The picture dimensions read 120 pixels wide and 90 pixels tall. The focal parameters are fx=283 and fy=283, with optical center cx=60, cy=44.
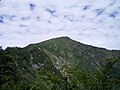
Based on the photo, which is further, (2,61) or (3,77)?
(2,61)

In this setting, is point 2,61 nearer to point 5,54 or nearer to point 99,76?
point 5,54

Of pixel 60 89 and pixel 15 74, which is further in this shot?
pixel 15 74

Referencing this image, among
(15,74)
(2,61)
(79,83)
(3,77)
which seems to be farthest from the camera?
(15,74)

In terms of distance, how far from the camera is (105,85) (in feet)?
75.9

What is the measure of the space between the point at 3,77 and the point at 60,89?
17.9m

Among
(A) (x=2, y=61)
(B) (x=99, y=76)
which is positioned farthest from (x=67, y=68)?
(A) (x=2, y=61)

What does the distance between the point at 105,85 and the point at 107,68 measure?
1.56m

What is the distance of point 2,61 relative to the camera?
47062 mm

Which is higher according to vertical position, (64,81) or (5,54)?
(5,54)

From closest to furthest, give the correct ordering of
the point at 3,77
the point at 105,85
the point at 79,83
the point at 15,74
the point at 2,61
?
the point at 105,85 < the point at 79,83 < the point at 3,77 < the point at 2,61 < the point at 15,74

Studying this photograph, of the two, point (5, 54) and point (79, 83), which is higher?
point (5, 54)

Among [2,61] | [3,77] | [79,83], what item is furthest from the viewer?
[2,61]

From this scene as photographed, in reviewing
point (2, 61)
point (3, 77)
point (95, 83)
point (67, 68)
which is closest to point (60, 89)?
point (67, 68)

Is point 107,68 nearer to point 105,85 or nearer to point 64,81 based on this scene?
point 105,85
